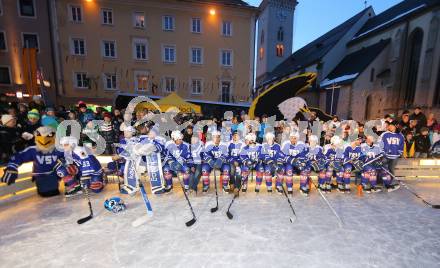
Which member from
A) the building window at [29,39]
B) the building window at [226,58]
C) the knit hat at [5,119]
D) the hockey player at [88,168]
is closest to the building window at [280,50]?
the building window at [226,58]

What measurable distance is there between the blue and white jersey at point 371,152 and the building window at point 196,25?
1860cm

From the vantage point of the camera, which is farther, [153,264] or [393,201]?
[393,201]

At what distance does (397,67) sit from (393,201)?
2040 centimetres

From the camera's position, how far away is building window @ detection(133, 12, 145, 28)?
1953cm

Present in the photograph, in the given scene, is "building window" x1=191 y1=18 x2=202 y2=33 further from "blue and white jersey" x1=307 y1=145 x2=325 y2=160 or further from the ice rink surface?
the ice rink surface

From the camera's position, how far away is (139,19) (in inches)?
774

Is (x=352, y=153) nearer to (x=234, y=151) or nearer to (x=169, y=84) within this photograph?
(x=234, y=151)

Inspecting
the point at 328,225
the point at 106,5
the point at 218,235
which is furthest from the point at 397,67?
the point at 106,5

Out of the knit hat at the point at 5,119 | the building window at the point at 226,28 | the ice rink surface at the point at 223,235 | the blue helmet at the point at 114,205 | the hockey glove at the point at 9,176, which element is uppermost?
the building window at the point at 226,28

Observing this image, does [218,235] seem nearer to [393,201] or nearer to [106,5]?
[393,201]

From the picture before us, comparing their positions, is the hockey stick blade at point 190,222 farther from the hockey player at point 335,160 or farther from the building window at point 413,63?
the building window at point 413,63

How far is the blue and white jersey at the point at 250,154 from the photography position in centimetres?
587

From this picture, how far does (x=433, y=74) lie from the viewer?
16547 millimetres

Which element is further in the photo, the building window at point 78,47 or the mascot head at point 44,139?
the building window at point 78,47
